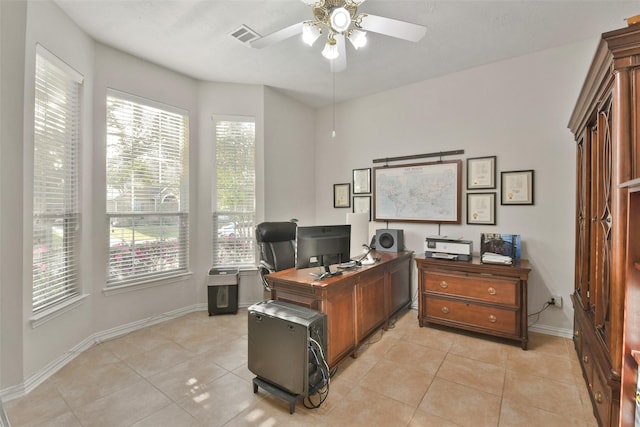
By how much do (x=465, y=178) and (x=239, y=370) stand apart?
124 inches

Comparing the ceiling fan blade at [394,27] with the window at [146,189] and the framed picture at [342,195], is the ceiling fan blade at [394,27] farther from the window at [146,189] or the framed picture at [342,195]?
the window at [146,189]

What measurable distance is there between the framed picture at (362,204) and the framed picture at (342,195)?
0.35 ft

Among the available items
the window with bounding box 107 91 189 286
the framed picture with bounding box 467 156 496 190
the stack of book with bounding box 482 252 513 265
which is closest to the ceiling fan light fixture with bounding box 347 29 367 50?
the framed picture with bounding box 467 156 496 190

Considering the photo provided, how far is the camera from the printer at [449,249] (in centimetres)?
289

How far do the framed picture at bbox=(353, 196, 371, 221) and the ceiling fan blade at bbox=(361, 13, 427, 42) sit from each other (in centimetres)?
236

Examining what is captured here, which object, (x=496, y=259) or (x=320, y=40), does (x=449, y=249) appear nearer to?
(x=496, y=259)

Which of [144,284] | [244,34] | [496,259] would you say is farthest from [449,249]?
[144,284]

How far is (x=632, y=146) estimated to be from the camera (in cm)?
122

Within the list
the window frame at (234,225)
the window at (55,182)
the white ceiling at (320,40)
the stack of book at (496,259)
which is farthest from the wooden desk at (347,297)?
the white ceiling at (320,40)

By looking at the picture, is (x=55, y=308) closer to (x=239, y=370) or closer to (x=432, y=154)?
(x=239, y=370)

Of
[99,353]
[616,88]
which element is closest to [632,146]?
[616,88]

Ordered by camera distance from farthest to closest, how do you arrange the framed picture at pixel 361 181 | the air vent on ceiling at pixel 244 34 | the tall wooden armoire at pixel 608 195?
1. the framed picture at pixel 361 181
2. the air vent on ceiling at pixel 244 34
3. the tall wooden armoire at pixel 608 195

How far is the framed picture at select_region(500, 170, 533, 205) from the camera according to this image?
9.57 ft

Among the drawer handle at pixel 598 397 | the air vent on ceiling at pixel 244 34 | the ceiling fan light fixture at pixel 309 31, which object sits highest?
the air vent on ceiling at pixel 244 34
